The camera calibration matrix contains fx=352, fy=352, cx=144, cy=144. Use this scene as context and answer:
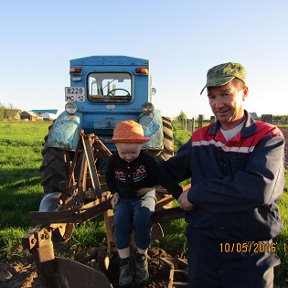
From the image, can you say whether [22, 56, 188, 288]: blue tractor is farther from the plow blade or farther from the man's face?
the man's face

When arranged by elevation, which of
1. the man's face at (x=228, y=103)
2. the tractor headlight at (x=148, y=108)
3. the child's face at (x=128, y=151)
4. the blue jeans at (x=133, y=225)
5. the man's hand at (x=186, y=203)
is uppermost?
the man's face at (x=228, y=103)

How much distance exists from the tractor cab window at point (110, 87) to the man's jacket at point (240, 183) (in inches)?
161

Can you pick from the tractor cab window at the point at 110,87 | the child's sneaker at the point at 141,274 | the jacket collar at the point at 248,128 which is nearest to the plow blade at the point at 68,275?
the child's sneaker at the point at 141,274

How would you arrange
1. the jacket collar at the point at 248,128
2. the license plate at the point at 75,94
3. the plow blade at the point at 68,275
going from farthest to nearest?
the license plate at the point at 75,94
the plow blade at the point at 68,275
the jacket collar at the point at 248,128

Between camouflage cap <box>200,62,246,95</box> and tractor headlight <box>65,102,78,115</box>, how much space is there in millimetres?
3728

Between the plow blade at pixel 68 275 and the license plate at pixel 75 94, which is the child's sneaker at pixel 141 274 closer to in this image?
the plow blade at pixel 68 275

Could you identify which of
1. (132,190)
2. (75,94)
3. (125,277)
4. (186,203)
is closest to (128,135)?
(132,190)

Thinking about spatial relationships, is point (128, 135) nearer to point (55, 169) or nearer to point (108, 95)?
point (55, 169)

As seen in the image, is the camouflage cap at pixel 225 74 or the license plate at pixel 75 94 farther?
the license plate at pixel 75 94

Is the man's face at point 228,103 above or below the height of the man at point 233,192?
above

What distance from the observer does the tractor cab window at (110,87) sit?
19.5 feet

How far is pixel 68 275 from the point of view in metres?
2.35

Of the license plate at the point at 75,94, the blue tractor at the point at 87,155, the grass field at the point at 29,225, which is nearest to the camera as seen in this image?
the blue tractor at the point at 87,155

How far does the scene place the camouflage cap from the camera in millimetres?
1828
